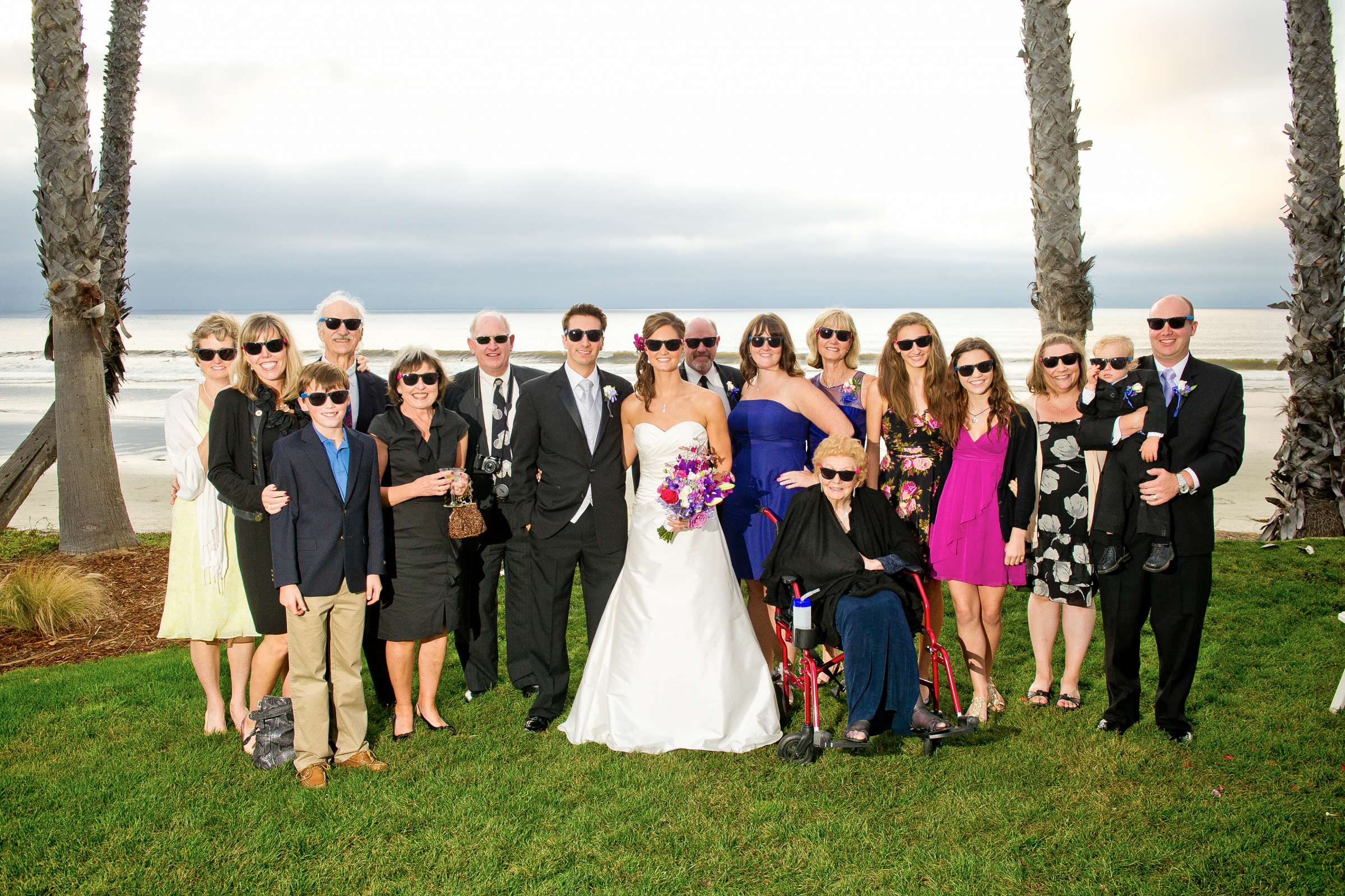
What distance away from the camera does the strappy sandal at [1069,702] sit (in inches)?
222

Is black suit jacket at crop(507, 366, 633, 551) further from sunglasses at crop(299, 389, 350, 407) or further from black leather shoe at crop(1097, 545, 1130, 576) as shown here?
black leather shoe at crop(1097, 545, 1130, 576)

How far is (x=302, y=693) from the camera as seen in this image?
4.77 m

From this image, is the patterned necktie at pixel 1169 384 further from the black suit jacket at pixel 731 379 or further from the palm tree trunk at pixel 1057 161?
the palm tree trunk at pixel 1057 161

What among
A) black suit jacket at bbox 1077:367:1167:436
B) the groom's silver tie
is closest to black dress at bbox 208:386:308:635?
the groom's silver tie

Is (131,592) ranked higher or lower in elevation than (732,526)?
lower

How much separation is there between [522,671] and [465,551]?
1.01 m

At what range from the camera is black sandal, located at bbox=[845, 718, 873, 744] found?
480cm

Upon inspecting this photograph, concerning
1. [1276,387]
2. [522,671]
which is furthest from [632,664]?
[1276,387]

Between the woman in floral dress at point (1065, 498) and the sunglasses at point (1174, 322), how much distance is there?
49 centimetres

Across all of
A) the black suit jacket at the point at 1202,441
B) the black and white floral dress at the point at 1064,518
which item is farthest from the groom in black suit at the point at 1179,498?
the black and white floral dress at the point at 1064,518

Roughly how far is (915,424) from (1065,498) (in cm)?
96

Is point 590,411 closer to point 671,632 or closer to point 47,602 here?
point 671,632

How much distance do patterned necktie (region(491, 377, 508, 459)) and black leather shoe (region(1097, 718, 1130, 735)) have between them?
3.97 meters

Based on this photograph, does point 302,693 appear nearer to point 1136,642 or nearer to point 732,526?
point 732,526
